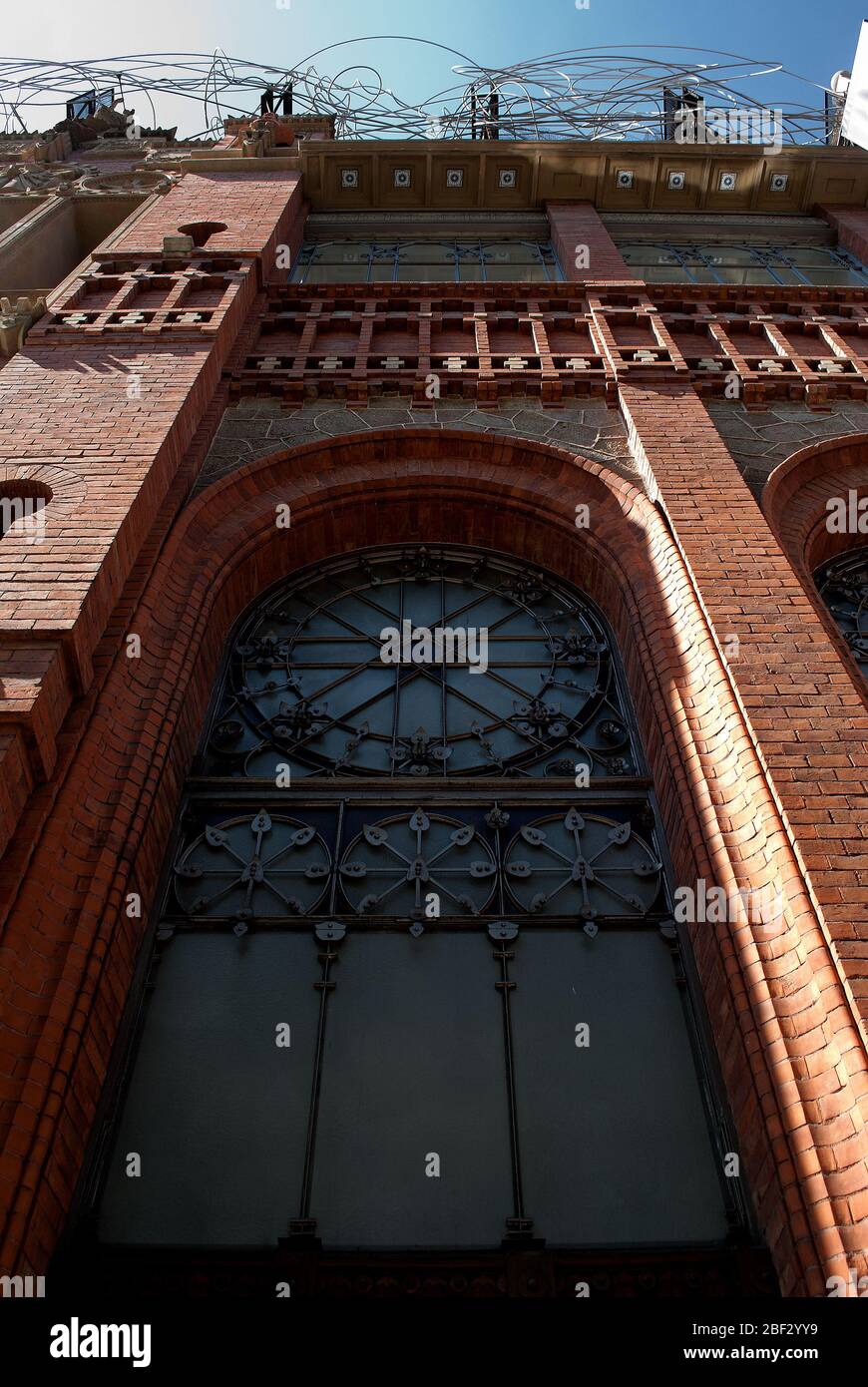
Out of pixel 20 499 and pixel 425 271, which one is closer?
pixel 20 499

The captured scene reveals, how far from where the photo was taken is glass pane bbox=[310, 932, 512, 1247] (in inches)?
155

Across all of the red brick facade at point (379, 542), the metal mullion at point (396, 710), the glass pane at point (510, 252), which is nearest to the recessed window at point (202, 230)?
the red brick facade at point (379, 542)

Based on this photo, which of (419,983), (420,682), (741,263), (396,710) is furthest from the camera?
(741,263)

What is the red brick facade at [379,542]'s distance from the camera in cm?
373

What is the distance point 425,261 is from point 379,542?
595 cm

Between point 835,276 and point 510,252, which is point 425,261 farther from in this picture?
point 835,276

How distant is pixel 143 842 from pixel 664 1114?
9.15 feet

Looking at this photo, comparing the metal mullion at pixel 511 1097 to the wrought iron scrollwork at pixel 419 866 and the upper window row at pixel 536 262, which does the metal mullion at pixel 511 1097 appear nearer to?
the wrought iron scrollwork at pixel 419 866

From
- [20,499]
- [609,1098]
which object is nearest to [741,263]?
[20,499]

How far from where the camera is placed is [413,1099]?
432cm

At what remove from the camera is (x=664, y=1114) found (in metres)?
4.27

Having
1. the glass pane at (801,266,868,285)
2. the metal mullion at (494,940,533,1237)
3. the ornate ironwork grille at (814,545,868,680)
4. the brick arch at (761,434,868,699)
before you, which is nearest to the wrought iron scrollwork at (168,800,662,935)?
the metal mullion at (494,940,533,1237)

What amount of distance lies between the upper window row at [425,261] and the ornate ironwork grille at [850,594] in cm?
572
